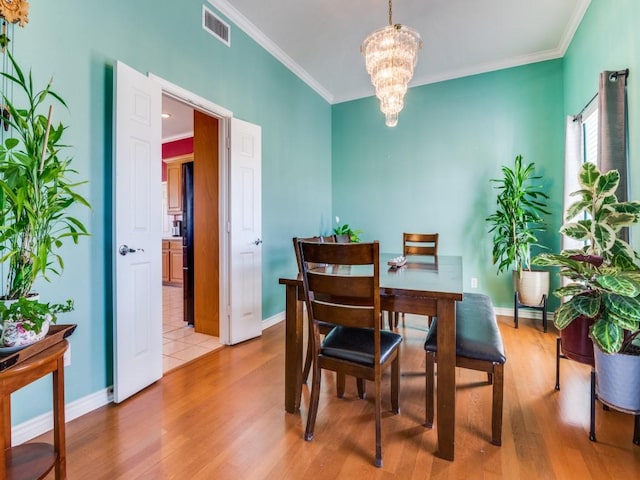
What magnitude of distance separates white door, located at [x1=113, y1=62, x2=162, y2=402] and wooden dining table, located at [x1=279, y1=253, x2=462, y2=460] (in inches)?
40.6

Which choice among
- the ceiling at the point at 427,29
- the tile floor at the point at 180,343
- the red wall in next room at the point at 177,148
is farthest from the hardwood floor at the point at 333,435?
the red wall in next room at the point at 177,148

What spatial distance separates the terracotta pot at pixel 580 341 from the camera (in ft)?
5.73

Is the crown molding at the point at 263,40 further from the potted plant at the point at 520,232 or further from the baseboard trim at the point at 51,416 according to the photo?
the baseboard trim at the point at 51,416

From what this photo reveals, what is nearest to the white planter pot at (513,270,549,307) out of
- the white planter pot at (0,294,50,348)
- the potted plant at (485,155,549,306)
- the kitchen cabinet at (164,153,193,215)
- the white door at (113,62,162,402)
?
the potted plant at (485,155,549,306)

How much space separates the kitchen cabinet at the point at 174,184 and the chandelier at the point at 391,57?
455 cm

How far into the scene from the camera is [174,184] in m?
6.14

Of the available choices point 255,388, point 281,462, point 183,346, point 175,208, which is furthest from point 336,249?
point 175,208

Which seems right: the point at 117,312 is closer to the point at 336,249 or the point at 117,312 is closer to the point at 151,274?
the point at 151,274

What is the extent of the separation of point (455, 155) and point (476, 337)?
306cm

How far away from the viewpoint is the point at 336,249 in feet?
4.64

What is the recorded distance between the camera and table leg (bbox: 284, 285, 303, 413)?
1828mm

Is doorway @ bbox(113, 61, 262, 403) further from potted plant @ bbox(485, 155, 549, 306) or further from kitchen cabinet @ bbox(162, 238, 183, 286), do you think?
kitchen cabinet @ bbox(162, 238, 183, 286)

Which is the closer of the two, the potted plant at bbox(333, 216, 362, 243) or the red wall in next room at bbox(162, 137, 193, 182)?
the potted plant at bbox(333, 216, 362, 243)

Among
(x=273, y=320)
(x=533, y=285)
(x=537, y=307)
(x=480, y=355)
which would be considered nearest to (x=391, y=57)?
(x=480, y=355)
